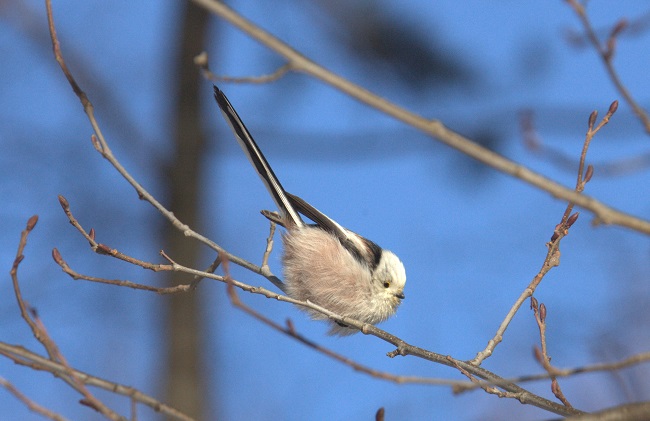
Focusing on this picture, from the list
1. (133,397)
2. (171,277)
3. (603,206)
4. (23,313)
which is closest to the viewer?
(603,206)

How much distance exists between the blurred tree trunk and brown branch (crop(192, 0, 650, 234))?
561 cm

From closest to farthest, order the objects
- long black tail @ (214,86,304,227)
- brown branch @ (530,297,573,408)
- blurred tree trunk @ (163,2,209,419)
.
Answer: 1. brown branch @ (530,297,573,408)
2. long black tail @ (214,86,304,227)
3. blurred tree trunk @ (163,2,209,419)

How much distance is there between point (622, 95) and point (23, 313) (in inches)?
81.8

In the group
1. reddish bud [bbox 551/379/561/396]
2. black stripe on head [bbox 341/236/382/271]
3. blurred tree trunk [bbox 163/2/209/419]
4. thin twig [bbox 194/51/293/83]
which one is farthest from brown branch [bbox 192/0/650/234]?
blurred tree trunk [bbox 163/2/209/419]

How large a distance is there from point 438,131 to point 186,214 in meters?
6.37

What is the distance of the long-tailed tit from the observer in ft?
12.9

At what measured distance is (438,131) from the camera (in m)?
1.86

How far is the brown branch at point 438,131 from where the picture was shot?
182 cm

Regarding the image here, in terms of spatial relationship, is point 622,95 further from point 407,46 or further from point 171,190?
point 171,190

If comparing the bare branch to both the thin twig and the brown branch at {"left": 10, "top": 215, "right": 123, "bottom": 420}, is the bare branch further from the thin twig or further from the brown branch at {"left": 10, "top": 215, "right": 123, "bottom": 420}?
the thin twig

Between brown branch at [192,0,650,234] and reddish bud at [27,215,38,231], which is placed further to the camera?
reddish bud at [27,215,38,231]

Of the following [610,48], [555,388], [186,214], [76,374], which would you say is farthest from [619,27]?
[186,214]

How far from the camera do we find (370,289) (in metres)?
4.03

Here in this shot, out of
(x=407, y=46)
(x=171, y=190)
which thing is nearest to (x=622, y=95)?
(x=407, y=46)
